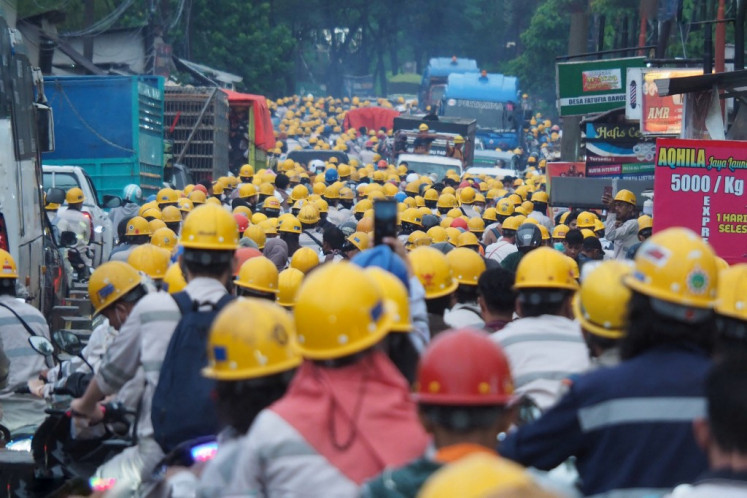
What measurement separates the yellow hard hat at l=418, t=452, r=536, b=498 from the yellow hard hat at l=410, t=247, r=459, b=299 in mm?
4628

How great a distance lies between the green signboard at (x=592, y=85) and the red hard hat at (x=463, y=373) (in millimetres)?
18949

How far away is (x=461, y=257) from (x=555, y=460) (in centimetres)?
418

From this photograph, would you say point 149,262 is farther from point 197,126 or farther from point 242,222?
point 197,126

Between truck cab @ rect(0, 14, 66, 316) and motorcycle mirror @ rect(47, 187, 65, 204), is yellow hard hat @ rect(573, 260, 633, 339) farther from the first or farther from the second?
motorcycle mirror @ rect(47, 187, 65, 204)

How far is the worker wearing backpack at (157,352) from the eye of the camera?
218 inches

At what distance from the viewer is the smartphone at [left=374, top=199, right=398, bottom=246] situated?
612 cm

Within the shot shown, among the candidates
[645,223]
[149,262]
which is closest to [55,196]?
[645,223]

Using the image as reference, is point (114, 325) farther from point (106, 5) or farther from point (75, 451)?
point (106, 5)

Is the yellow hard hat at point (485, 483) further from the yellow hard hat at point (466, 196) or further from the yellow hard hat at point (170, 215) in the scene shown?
the yellow hard hat at point (466, 196)

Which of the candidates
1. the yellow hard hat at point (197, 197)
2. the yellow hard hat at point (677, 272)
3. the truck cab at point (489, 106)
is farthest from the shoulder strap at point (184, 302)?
the truck cab at point (489, 106)

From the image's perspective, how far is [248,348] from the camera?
437 cm

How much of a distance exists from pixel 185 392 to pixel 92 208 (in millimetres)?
14150

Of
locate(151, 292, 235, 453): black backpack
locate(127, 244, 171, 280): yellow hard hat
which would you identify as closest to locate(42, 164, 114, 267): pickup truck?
locate(127, 244, 171, 280): yellow hard hat

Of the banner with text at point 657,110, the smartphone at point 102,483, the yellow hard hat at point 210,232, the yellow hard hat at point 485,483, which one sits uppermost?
the banner with text at point 657,110
